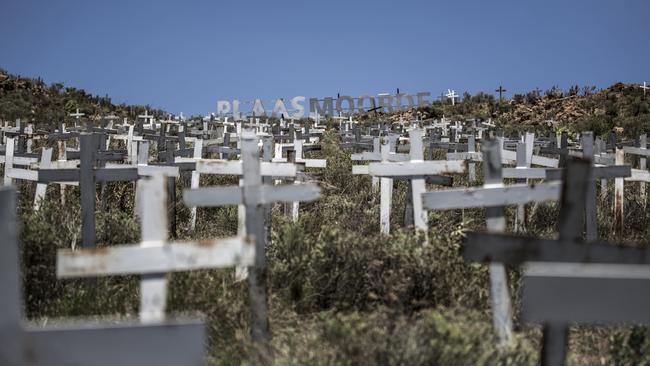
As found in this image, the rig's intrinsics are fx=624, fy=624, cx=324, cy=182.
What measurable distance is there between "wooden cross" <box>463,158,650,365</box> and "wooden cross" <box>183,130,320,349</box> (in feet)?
5.03

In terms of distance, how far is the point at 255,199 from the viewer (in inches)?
165

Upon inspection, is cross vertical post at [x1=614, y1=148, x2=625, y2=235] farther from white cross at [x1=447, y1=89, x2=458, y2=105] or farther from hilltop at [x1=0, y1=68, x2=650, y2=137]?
white cross at [x1=447, y1=89, x2=458, y2=105]

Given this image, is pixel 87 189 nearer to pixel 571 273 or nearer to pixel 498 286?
pixel 498 286

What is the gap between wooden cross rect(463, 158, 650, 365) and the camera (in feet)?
8.22

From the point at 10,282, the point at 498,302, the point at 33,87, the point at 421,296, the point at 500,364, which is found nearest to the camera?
the point at 10,282

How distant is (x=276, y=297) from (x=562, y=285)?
2833mm

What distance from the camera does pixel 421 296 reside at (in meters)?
4.94

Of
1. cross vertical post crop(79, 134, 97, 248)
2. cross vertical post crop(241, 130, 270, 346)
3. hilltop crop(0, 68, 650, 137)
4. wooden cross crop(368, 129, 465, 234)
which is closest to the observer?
cross vertical post crop(241, 130, 270, 346)

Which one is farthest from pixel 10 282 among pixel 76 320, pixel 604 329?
pixel 604 329

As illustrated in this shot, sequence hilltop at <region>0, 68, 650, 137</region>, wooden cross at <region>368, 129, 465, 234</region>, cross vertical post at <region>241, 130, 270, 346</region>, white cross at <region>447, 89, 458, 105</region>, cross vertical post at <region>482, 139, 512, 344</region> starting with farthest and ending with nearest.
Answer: white cross at <region>447, 89, 458, 105</region>
hilltop at <region>0, 68, 650, 137</region>
wooden cross at <region>368, 129, 465, 234</region>
cross vertical post at <region>241, 130, 270, 346</region>
cross vertical post at <region>482, 139, 512, 344</region>

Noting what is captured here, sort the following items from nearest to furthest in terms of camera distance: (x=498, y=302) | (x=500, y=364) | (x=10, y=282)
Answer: (x=10, y=282), (x=500, y=364), (x=498, y=302)

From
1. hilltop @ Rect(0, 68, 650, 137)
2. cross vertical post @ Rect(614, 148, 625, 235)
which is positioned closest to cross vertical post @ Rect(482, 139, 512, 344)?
cross vertical post @ Rect(614, 148, 625, 235)

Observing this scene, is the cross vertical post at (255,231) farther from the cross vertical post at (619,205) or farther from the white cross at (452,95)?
the white cross at (452,95)

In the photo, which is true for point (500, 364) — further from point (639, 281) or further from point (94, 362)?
point (94, 362)
